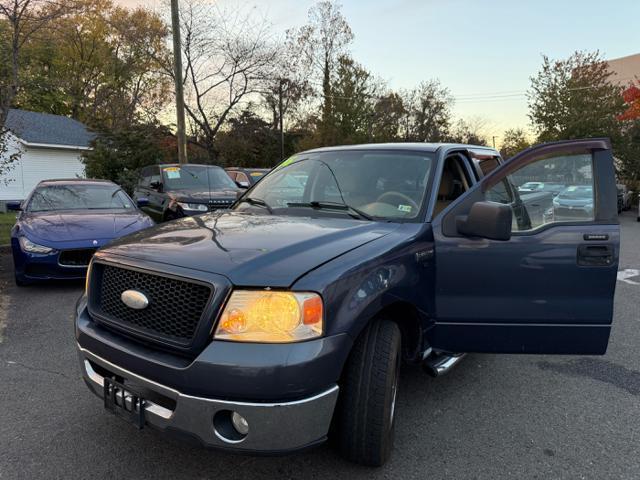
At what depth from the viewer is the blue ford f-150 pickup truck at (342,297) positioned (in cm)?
189

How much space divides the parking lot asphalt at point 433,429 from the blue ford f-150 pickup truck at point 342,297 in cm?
39

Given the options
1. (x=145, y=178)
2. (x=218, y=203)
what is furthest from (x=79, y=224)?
(x=145, y=178)

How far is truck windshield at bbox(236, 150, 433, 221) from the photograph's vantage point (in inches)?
120

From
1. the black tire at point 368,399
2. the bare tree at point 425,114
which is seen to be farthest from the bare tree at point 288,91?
the black tire at point 368,399

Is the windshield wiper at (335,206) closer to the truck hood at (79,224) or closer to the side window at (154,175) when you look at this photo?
the truck hood at (79,224)

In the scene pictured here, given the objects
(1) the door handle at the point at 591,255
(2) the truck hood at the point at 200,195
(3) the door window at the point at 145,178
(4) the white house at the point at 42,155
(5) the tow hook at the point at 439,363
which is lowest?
(5) the tow hook at the point at 439,363

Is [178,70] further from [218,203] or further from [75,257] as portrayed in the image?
[75,257]

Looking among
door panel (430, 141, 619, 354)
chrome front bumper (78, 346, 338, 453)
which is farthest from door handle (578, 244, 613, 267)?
chrome front bumper (78, 346, 338, 453)

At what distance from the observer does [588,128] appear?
80.6 feet

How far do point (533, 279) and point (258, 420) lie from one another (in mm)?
1864

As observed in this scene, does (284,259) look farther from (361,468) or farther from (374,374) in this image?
(361,468)

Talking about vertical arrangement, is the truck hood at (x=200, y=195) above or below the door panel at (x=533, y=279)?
above

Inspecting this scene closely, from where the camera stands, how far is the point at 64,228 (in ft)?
19.7

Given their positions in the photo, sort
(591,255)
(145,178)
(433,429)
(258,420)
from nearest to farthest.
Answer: (258,420)
(591,255)
(433,429)
(145,178)
